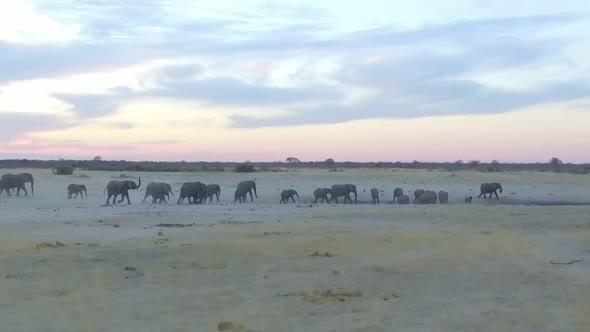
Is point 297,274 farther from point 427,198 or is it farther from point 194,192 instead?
point 427,198

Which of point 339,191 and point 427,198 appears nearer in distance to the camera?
point 427,198

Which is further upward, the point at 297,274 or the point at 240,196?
the point at 240,196

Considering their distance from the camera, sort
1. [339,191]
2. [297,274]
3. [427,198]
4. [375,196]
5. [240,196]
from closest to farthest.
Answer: [297,274], [427,198], [240,196], [339,191], [375,196]

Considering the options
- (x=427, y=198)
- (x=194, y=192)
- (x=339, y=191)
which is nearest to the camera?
(x=194, y=192)

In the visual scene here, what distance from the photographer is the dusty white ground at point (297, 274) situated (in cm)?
Result: 927

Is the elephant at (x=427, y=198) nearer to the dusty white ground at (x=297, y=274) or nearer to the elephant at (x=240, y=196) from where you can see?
the elephant at (x=240, y=196)

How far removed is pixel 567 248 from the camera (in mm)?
15758

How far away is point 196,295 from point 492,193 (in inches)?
1352

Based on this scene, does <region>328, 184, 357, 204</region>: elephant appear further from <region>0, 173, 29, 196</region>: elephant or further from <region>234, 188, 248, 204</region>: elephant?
→ <region>0, 173, 29, 196</region>: elephant

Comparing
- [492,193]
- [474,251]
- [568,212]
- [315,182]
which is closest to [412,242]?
[474,251]

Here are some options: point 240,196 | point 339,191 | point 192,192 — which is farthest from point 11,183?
point 339,191

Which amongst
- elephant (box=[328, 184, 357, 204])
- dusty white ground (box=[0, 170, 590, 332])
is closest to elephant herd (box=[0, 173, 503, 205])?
elephant (box=[328, 184, 357, 204])

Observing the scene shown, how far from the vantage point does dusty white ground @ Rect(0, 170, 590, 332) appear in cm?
927

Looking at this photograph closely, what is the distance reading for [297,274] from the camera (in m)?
12.6
